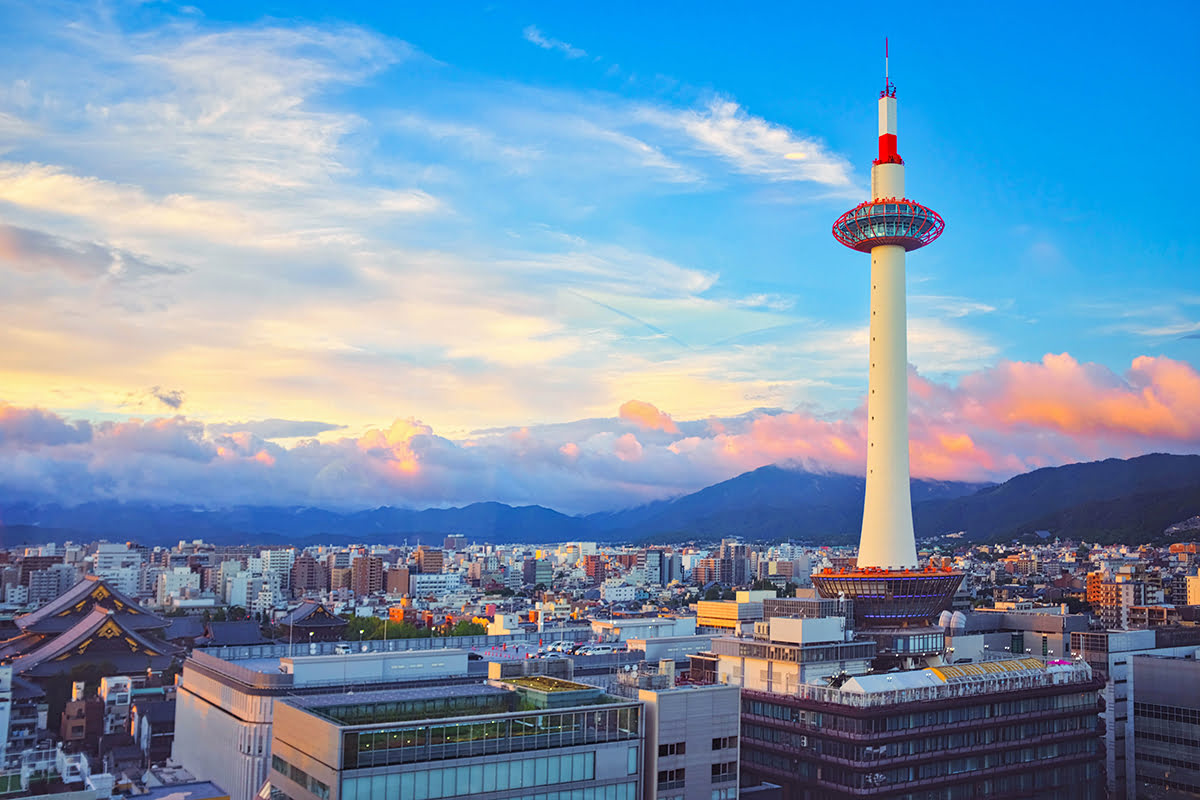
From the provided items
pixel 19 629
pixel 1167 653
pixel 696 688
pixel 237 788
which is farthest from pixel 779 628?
pixel 19 629

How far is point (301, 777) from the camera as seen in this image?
42.7 metres

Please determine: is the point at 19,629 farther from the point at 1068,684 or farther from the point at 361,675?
the point at 1068,684

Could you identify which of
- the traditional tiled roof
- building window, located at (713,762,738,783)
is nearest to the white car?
building window, located at (713,762,738,783)

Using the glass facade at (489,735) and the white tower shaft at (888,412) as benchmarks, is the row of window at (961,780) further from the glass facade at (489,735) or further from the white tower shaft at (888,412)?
the white tower shaft at (888,412)

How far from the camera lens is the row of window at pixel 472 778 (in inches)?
1567

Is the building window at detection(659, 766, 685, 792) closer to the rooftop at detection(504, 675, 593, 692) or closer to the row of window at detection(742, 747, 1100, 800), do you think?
the rooftop at detection(504, 675, 593, 692)

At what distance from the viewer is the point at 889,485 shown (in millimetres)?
100000

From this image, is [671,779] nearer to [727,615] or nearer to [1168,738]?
[1168,738]

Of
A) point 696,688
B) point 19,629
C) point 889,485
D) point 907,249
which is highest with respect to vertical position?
point 907,249

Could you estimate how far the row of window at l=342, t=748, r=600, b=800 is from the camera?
39812mm

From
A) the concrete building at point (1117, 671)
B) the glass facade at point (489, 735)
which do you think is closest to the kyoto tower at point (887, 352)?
the concrete building at point (1117, 671)

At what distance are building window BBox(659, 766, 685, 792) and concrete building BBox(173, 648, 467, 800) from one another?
26612 mm

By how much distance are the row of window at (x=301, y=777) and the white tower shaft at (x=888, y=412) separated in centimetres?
6482

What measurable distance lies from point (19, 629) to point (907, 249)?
133m
